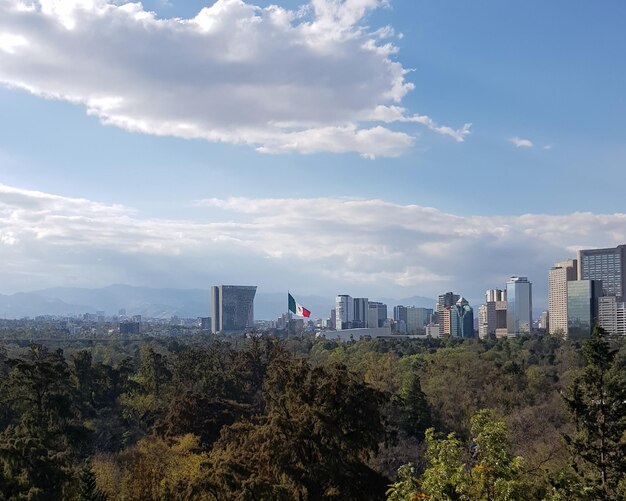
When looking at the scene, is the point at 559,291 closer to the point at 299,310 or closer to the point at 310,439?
the point at 299,310

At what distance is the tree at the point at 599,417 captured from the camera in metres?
25.2

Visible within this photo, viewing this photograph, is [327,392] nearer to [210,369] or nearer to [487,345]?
[210,369]

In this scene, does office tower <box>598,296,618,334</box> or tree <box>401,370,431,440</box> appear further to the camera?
office tower <box>598,296,618,334</box>

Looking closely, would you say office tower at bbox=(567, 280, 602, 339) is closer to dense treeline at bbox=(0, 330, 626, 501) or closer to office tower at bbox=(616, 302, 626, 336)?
office tower at bbox=(616, 302, 626, 336)

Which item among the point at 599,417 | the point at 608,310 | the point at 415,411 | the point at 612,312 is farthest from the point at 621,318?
the point at 599,417

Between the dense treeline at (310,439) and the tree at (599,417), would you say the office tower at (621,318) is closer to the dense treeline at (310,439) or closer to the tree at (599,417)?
the dense treeline at (310,439)

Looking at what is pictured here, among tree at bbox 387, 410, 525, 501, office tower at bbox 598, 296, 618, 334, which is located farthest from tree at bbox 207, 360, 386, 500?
office tower at bbox 598, 296, 618, 334

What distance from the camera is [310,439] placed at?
2134 centimetres

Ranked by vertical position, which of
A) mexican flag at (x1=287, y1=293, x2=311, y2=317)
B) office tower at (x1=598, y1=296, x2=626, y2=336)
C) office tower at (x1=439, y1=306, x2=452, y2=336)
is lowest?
office tower at (x1=439, y1=306, x2=452, y2=336)

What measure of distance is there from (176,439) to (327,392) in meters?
13.2

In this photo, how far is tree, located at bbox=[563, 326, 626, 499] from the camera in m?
25.2

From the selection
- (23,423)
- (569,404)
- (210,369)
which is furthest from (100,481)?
(210,369)

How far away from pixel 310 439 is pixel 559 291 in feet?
554

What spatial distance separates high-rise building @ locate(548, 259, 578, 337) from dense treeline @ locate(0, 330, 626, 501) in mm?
122284
